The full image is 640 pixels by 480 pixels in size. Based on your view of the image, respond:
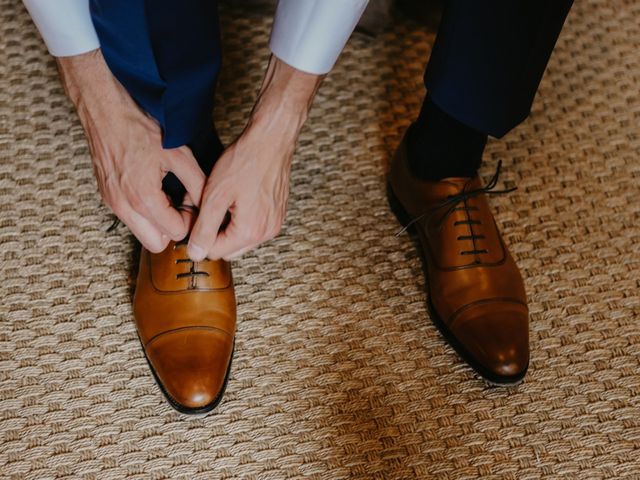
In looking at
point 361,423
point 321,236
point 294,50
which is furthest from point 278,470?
point 294,50

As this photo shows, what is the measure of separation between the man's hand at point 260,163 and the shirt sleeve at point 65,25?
16 cm

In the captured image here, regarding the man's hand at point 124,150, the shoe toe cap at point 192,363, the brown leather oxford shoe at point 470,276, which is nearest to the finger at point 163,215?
the man's hand at point 124,150

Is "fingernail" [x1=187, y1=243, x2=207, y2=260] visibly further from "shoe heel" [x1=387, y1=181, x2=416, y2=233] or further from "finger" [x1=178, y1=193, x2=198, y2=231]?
"shoe heel" [x1=387, y1=181, x2=416, y2=233]

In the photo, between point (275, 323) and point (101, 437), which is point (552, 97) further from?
point (101, 437)

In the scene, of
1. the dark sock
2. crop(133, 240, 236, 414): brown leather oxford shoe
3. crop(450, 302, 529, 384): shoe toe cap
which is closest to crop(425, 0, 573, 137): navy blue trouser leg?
the dark sock

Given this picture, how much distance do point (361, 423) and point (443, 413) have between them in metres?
0.09

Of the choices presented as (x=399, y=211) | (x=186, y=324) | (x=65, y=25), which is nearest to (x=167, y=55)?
(x=65, y=25)

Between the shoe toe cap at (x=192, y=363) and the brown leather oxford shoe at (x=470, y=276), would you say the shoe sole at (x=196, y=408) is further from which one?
the brown leather oxford shoe at (x=470, y=276)

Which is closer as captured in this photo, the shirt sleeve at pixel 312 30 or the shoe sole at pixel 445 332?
the shirt sleeve at pixel 312 30

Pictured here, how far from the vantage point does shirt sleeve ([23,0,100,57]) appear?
603mm

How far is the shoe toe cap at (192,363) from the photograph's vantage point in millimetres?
688

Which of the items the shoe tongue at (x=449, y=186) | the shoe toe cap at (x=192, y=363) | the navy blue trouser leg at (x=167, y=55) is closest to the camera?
the navy blue trouser leg at (x=167, y=55)

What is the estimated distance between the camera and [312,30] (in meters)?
0.60

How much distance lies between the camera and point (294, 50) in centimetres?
62
